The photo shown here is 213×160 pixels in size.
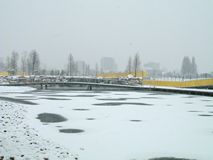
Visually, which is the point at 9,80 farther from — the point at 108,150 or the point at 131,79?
the point at 108,150

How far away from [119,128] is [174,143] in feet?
14.6

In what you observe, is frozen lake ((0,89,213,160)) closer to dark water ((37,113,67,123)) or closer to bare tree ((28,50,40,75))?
dark water ((37,113,67,123))

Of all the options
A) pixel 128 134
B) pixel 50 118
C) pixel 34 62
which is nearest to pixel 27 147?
pixel 128 134

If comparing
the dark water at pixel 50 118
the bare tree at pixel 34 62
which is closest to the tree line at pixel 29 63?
the bare tree at pixel 34 62

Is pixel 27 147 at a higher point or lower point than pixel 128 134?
higher

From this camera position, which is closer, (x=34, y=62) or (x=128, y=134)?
(x=128, y=134)

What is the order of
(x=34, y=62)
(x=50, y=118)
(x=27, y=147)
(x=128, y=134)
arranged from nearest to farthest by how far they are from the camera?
(x=27, y=147), (x=128, y=134), (x=50, y=118), (x=34, y=62)

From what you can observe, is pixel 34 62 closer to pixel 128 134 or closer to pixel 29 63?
pixel 29 63

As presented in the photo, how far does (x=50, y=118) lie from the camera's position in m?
23.2

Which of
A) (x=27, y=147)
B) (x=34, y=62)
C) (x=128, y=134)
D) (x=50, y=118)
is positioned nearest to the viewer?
(x=27, y=147)

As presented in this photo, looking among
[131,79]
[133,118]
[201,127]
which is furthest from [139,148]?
[131,79]

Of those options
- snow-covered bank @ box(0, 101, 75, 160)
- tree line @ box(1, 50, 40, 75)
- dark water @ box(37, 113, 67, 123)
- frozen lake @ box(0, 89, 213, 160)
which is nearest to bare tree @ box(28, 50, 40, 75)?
tree line @ box(1, 50, 40, 75)

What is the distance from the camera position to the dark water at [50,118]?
873 inches

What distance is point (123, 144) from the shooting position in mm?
15125
